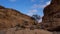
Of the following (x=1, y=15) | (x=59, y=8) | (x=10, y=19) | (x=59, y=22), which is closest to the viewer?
(x=59, y=22)

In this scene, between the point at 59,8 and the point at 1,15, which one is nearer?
the point at 59,8

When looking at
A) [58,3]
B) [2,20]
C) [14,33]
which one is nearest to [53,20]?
[58,3]

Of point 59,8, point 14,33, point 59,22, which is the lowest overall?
point 14,33

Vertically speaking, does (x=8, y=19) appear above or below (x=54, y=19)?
above

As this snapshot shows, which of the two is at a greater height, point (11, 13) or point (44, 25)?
point (11, 13)

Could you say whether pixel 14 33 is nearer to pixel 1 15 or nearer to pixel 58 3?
pixel 58 3

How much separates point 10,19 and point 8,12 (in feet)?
4.81

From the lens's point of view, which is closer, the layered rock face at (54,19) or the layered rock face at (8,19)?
the layered rock face at (54,19)

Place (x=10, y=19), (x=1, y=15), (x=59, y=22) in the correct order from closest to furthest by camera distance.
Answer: (x=59, y=22) → (x=1, y=15) → (x=10, y=19)

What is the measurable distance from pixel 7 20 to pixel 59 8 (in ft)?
47.4

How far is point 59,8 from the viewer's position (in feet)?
57.2

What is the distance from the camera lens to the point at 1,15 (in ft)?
93.6

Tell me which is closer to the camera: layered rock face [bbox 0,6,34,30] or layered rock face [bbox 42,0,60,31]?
layered rock face [bbox 42,0,60,31]

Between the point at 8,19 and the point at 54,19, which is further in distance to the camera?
the point at 8,19
